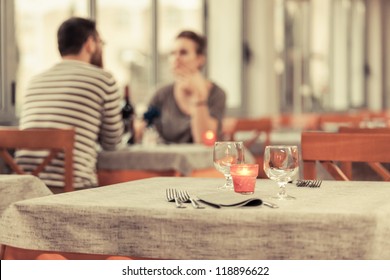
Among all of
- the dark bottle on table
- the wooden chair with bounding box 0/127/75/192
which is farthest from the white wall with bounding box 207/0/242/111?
the wooden chair with bounding box 0/127/75/192

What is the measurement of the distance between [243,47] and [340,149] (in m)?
6.40

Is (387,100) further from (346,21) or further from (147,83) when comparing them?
(147,83)

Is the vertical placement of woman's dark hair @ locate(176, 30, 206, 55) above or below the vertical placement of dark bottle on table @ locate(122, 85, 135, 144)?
above

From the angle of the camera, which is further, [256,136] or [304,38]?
[304,38]

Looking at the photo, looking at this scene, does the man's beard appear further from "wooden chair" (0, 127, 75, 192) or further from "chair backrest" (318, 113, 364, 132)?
"chair backrest" (318, 113, 364, 132)

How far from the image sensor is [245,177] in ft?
6.38

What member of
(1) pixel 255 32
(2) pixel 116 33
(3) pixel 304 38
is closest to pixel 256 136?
(2) pixel 116 33

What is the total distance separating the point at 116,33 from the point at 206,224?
512 cm

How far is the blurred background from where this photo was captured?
5398mm

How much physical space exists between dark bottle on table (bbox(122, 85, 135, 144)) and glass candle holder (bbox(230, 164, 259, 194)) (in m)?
2.36

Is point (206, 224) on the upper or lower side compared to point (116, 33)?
lower

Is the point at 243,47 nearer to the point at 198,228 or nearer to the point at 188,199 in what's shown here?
the point at 188,199

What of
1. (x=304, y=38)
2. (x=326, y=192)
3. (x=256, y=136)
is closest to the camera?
(x=326, y=192)
